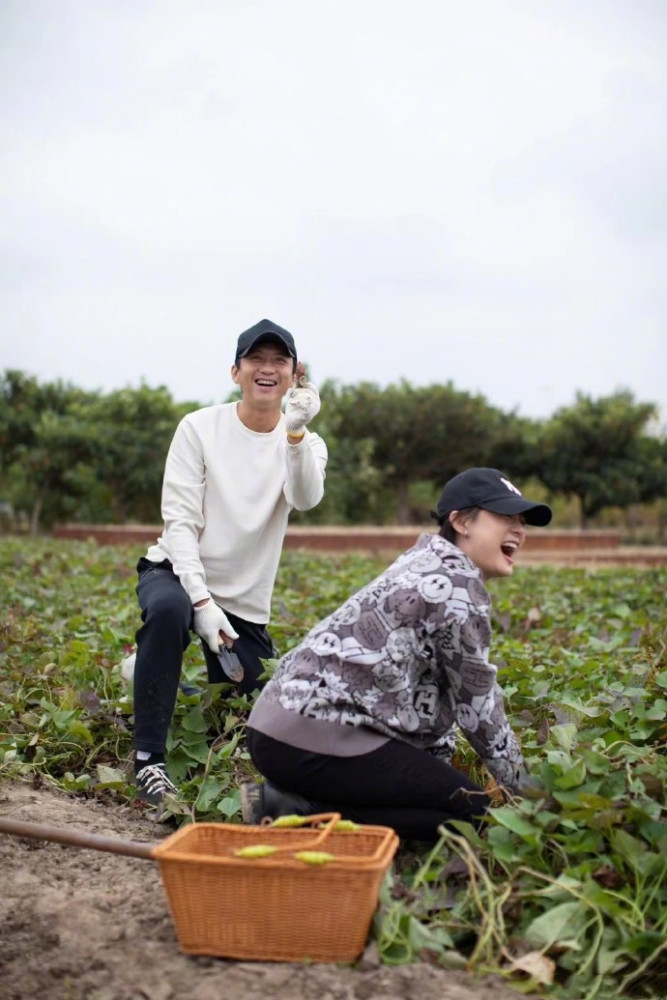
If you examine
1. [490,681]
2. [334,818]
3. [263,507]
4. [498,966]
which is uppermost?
[263,507]

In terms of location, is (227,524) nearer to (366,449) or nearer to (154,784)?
(154,784)

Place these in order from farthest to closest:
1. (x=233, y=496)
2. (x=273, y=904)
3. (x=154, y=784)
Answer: (x=233, y=496) < (x=154, y=784) < (x=273, y=904)

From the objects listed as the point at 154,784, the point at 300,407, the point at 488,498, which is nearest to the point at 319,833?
the point at 488,498

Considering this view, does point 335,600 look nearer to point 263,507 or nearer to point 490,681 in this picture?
point 263,507

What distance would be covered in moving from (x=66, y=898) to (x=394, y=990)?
895 millimetres

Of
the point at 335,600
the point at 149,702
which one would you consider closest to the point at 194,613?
the point at 149,702

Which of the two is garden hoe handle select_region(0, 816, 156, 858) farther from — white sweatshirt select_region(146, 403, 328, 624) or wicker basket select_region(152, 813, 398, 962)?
white sweatshirt select_region(146, 403, 328, 624)

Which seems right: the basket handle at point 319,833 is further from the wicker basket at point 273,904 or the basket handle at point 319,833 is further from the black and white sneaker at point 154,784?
the black and white sneaker at point 154,784

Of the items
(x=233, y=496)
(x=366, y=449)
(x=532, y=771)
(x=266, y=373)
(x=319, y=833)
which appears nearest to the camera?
(x=319, y=833)

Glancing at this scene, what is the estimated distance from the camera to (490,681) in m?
2.67

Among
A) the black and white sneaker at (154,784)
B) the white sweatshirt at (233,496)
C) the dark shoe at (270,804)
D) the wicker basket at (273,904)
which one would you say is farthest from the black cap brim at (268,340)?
the wicker basket at (273,904)

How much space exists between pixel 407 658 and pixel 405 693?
0.11 m

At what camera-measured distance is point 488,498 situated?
2721mm

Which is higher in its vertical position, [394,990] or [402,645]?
[402,645]
